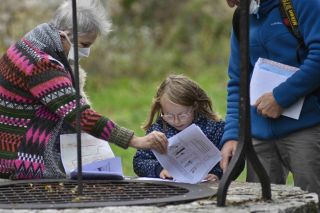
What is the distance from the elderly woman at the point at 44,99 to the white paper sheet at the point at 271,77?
551mm

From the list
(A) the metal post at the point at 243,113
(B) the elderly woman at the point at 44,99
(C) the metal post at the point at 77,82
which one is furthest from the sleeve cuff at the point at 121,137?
(A) the metal post at the point at 243,113

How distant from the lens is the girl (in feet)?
18.1

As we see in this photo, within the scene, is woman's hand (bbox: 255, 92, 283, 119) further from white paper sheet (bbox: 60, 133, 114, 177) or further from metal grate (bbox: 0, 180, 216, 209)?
white paper sheet (bbox: 60, 133, 114, 177)

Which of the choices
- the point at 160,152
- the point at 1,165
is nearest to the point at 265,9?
the point at 160,152

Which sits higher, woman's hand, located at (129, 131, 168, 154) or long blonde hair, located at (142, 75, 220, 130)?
long blonde hair, located at (142, 75, 220, 130)

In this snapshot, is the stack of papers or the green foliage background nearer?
the stack of papers

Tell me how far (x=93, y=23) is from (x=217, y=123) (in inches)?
38.0

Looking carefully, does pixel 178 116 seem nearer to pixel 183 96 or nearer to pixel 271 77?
pixel 183 96

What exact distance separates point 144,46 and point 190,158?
1087 centimetres

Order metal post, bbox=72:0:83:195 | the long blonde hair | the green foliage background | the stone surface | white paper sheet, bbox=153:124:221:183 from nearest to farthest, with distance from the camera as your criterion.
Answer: the stone surface < metal post, bbox=72:0:83:195 < white paper sheet, bbox=153:124:221:183 < the long blonde hair < the green foliage background

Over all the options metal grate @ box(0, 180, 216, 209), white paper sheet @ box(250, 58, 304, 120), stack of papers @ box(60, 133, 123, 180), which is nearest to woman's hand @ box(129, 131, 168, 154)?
metal grate @ box(0, 180, 216, 209)

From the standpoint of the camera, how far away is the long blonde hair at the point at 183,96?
5570 millimetres

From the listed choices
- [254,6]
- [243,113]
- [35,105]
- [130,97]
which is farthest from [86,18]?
[130,97]

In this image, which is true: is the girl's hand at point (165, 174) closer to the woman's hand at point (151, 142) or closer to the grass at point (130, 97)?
the woman's hand at point (151, 142)
